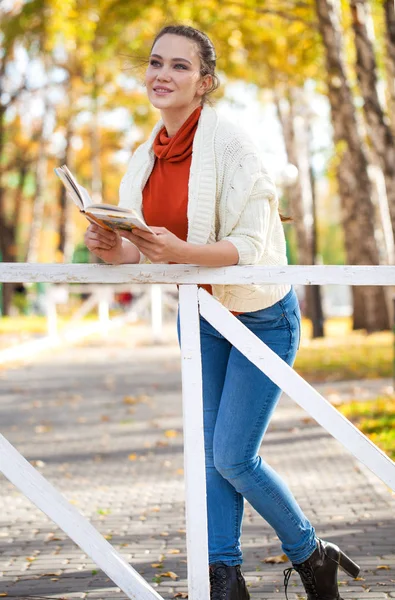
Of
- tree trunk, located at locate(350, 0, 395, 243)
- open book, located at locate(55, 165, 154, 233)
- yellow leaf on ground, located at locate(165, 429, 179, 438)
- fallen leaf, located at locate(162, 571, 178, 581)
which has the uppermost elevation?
tree trunk, located at locate(350, 0, 395, 243)

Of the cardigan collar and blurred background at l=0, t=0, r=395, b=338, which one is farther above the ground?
blurred background at l=0, t=0, r=395, b=338

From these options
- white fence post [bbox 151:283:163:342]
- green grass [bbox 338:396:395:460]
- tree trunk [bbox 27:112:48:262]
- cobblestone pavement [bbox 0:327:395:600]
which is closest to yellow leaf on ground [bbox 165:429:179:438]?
cobblestone pavement [bbox 0:327:395:600]

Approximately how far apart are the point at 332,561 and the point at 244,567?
3.41 ft

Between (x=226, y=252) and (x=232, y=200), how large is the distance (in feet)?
0.65

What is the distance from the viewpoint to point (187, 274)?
376 centimetres

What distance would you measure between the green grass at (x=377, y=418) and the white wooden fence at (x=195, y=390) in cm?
447

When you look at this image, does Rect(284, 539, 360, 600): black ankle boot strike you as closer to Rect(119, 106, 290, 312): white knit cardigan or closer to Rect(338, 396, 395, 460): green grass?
Rect(119, 106, 290, 312): white knit cardigan

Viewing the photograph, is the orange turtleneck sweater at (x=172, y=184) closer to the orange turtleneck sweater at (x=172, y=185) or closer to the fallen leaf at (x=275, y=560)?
the orange turtleneck sweater at (x=172, y=185)

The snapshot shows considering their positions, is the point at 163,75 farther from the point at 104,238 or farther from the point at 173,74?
the point at 104,238

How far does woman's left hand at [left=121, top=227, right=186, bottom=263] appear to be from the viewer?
3.58 meters

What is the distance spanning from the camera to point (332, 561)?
4.13 meters

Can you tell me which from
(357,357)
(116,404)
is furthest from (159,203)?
(357,357)

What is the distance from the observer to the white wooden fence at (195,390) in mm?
3719

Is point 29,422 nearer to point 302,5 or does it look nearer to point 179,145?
point 179,145
